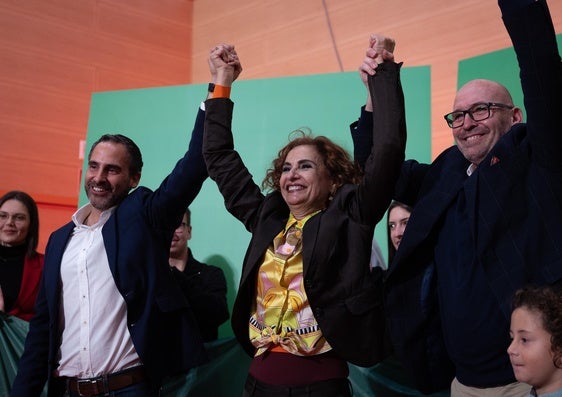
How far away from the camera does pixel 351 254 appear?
193cm

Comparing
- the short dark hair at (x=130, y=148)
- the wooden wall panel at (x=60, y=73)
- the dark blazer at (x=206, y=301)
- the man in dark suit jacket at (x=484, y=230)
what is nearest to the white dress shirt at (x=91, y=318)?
the short dark hair at (x=130, y=148)

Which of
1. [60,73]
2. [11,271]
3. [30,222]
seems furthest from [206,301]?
[60,73]

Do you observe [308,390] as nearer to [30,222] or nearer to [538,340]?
[538,340]

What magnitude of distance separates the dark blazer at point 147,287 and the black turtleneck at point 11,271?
878 mm

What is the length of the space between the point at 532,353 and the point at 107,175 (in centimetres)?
140

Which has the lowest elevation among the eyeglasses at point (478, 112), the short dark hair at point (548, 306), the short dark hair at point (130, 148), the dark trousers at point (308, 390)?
the dark trousers at point (308, 390)

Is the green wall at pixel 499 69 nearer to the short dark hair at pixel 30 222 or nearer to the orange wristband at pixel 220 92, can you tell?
the orange wristband at pixel 220 92

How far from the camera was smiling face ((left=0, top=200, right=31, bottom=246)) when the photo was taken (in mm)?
3381

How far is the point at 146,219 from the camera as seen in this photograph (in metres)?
2.33

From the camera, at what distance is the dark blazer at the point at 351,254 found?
6.12ft

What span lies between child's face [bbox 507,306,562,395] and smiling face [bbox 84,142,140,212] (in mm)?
1316

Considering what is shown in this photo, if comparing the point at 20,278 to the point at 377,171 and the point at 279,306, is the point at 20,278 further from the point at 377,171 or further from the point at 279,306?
the point at 377,171

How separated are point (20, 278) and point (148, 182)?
43.3 inches

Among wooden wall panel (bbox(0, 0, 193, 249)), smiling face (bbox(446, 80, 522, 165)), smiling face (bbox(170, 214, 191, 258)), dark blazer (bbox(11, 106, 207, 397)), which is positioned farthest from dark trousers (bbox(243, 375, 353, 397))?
wooden wall panel (bbox(0, 0, 193, 249))
